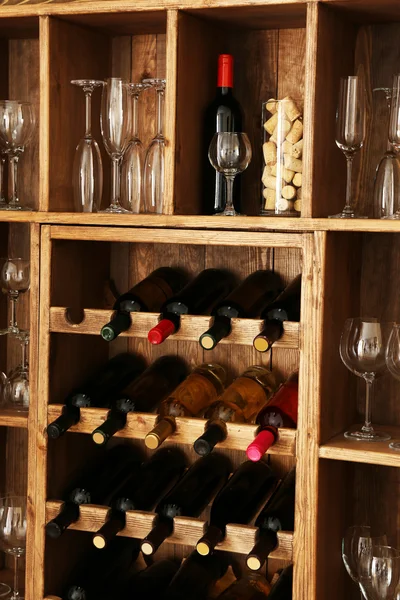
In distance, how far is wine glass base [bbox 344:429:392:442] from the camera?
188 cm

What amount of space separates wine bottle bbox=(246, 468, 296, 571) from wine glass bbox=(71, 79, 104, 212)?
2.50 ft

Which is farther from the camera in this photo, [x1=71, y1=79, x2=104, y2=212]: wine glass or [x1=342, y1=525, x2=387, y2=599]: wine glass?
[x1=71, y1=79, x2=104, y2=212]: wine glass

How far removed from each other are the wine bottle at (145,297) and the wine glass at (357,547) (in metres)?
0.64

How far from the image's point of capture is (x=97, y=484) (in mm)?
2146

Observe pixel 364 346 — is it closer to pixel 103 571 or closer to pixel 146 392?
pixel 146 392

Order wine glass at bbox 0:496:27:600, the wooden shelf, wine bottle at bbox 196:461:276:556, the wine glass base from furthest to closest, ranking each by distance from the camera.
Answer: wine glass at bbox 0:496:27:600 < wine bottle at bbox 196:461:276:556 < the wine glass base < the wooden shelf

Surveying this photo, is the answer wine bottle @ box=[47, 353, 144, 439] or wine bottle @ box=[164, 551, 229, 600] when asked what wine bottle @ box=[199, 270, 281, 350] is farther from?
wine bottle @ box=[164, 551, 229, 600]

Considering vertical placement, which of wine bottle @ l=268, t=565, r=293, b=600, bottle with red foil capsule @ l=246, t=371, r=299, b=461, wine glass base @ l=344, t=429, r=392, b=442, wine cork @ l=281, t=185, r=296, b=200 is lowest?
wine bottle @ l=268, t=565, r=293, b=600

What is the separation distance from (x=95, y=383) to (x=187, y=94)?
721mm

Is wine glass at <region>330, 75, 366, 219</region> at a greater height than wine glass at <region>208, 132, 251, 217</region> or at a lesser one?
greater

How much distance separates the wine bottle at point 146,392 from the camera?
1.95 meters

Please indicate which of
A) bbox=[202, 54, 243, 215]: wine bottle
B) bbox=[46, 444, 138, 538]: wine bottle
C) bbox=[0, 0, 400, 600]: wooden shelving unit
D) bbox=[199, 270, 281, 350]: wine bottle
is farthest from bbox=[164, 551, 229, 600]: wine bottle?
bbox=[202, 54, 243, 215]: wine bottle

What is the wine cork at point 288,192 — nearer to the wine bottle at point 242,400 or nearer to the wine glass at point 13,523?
the wine bottle at point 242,400

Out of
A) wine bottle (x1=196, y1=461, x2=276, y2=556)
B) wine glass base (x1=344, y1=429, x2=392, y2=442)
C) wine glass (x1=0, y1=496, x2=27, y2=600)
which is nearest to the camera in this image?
wine glass base (x1=344, y1=429, x2=392, y2=442)
